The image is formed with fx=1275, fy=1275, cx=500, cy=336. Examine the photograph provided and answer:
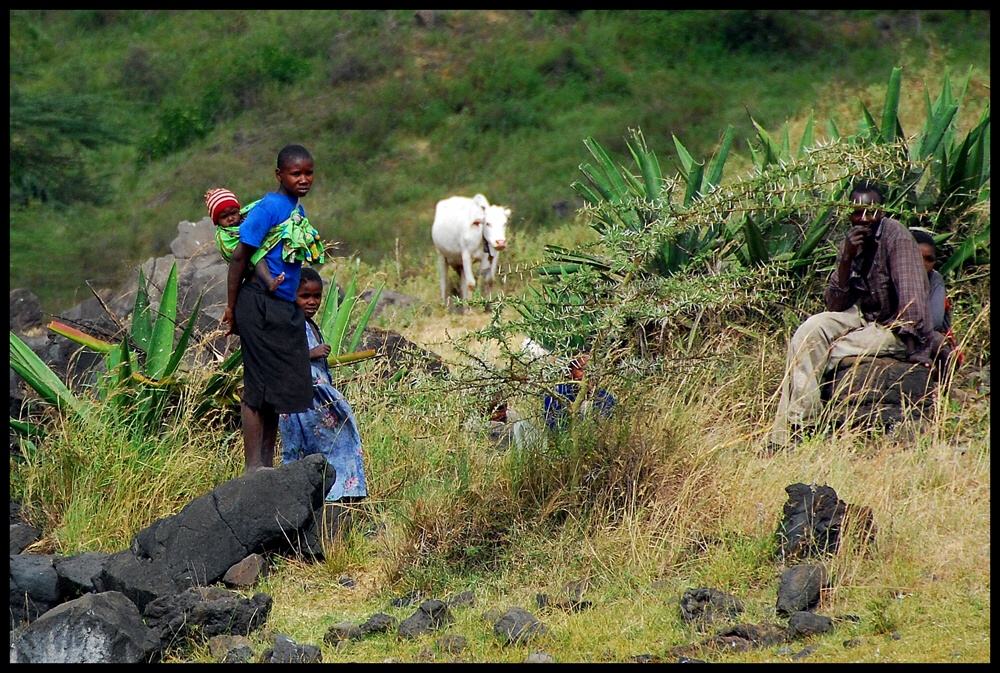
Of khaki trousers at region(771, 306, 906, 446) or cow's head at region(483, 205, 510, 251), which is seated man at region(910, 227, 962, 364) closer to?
khaki trousers at region(771, 306, 906, 446)

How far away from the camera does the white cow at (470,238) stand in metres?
12.1

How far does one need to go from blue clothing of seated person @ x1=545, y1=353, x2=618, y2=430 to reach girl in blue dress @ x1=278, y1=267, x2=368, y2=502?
0.98m

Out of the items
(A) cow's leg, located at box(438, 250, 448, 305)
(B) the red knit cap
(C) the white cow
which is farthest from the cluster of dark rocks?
(A) cow's leg, located at box(438, 250, 448, 305)

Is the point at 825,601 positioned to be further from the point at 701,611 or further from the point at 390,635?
the point at 390,635

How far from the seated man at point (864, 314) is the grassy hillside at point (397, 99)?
916 cm

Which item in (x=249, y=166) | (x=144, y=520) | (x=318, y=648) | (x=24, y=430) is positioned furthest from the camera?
(x=249, y=166)

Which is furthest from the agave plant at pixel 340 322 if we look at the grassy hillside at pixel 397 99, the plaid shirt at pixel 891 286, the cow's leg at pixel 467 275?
the grassy hillside at pixel 397 99

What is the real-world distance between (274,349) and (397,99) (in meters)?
18.5

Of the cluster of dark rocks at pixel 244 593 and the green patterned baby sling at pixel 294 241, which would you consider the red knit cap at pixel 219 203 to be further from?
the cluster of dark rocks at pixel 244 593

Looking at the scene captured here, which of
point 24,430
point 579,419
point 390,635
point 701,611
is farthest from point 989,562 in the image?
point 24,430

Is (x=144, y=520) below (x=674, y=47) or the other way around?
below

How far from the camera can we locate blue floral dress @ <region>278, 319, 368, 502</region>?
6.34 meters
